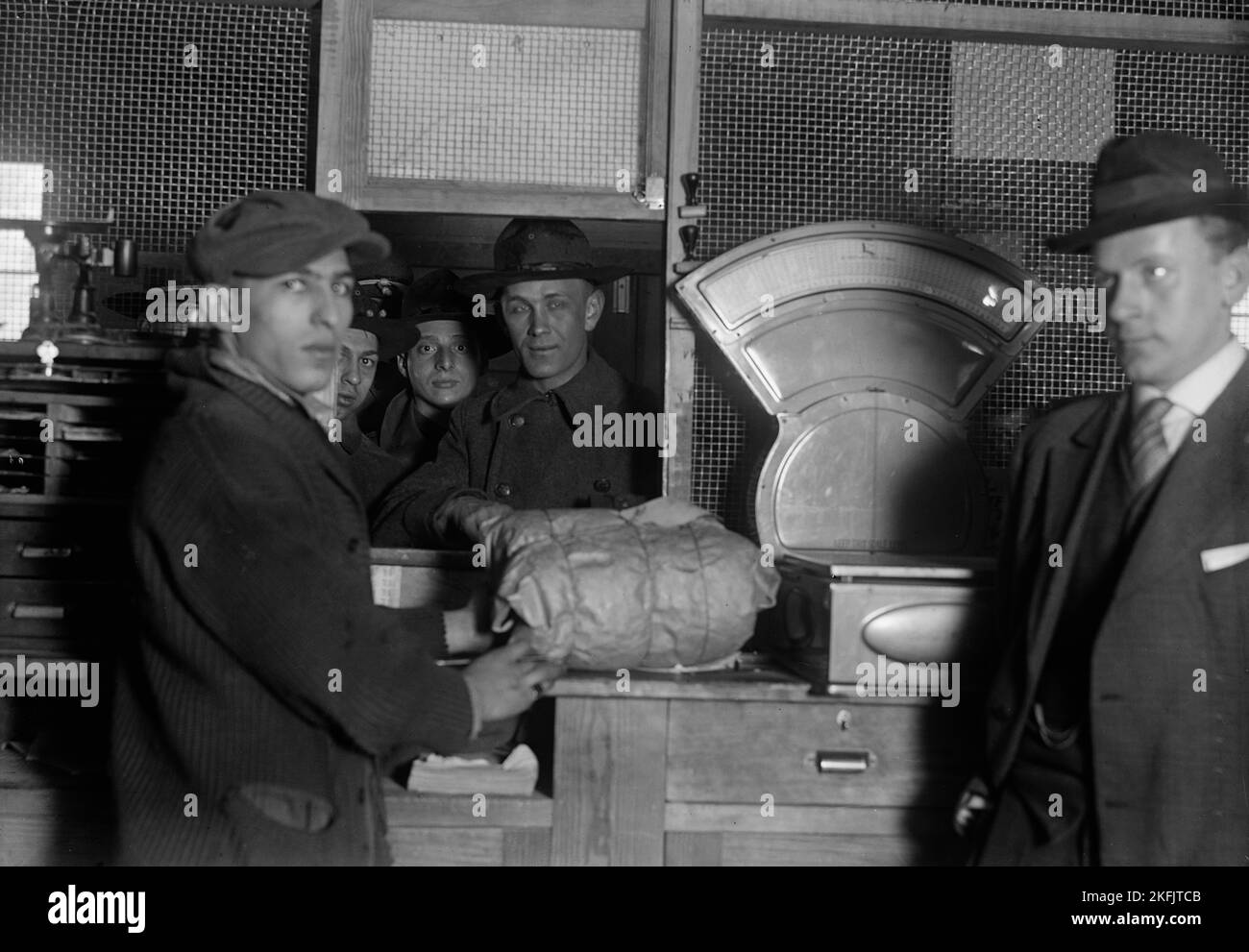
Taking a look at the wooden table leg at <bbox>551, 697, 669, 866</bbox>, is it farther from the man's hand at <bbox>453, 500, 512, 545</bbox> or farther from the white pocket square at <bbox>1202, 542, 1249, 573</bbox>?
the white pocket square at <bbox>1202, 542, 1249, 573</bbox>

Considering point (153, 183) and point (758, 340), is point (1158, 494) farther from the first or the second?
point (153, 183)

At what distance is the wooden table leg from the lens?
2.46m

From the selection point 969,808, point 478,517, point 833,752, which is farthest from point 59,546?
point 969,808

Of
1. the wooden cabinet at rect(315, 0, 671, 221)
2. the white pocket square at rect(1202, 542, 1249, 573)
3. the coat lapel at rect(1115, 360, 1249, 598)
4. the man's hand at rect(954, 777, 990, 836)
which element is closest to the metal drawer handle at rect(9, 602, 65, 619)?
the wooden cabinet at rect(315, 0, 671, 221)

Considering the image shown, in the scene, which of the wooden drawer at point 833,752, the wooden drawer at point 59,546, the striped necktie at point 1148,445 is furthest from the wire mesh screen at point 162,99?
the striped necktie at point 1148,445

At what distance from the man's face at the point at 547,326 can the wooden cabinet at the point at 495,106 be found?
1.19 feet

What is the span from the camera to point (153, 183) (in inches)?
119

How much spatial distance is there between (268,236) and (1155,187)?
1460 mm

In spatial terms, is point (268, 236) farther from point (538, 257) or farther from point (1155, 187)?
point (1155, 187)

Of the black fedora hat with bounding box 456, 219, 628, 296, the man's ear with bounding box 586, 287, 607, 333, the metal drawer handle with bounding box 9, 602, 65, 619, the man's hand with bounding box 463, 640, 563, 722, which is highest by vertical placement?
the black fedora hat with bounding box 456, 219, 628, 296

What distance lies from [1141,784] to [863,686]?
653 millimetres

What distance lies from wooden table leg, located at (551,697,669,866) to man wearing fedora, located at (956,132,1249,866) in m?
0.67

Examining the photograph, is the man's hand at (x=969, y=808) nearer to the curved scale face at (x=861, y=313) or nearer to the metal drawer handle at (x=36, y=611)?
the curved scale face at (x=861, y=313)

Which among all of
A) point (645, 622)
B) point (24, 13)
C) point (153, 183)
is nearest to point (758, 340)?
point (645, 622)
